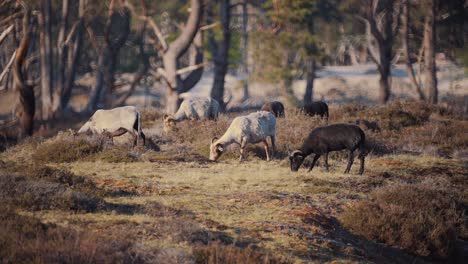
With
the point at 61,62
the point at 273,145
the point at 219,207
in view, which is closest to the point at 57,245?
the point at 219,207

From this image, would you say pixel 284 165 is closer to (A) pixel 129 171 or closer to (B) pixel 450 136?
(A) pixel 129 171

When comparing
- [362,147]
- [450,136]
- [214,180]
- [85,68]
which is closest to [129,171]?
[214,180]

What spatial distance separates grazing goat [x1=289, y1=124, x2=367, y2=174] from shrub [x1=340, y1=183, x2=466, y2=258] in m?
2.83

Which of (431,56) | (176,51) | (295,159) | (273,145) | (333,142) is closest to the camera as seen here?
(333,142)

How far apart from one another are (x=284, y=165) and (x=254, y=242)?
7881mm

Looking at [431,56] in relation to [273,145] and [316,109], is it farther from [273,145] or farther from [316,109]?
[273,145]

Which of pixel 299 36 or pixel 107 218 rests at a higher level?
pixel 299 36

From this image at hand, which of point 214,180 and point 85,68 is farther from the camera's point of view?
point 85,68

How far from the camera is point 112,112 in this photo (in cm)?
2241

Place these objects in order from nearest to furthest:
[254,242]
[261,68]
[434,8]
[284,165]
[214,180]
A: [254,242], [214,180], [284,165], [434,8], [261,68]

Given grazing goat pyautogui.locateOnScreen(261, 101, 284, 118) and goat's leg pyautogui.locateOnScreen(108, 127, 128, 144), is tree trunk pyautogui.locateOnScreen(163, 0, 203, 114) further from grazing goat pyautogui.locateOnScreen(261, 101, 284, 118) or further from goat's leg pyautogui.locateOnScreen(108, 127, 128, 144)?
goat's leg pyautogui.locateOnScreen(108, 127, 128, 144)

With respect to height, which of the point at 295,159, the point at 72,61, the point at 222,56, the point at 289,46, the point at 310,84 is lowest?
the point at 295,159

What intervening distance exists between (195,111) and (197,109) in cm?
10

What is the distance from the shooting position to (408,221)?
1447 centimetres
